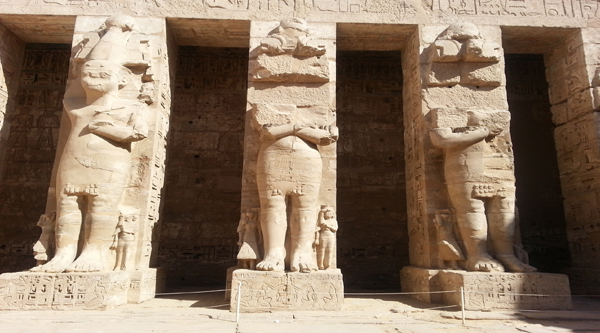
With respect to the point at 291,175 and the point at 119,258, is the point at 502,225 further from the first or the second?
the point at 119,258

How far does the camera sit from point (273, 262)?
15.6ft

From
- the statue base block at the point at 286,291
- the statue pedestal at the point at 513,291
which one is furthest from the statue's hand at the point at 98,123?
the statue pedestal at the point at 513,291

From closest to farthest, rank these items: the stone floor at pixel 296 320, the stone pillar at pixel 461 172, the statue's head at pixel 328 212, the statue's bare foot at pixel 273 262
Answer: the stone floor at pixel 296 320 < the statue's bare foot at pixel 273 262 < the stone pillar at pixel 461 172 < the statue's head at pixel 328 212

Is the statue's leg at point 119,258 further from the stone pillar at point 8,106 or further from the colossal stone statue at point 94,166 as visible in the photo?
the stone pillar at point 8,106

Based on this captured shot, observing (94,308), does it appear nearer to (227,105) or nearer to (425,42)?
(227,105)

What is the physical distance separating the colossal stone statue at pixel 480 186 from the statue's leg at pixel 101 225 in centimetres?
411

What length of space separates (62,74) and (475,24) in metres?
7.79

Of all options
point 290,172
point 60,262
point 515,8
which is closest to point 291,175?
point 290,172

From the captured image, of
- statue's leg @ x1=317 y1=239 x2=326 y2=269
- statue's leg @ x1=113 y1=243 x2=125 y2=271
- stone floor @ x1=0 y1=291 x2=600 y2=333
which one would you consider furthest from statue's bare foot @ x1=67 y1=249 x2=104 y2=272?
statue's leg @ x1=317 y1=239 x2=326 y2=269

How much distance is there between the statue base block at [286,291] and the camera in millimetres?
4570

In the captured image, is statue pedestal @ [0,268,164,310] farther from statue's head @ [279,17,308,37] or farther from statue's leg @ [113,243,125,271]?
statue's head @ [279,17,308,37]

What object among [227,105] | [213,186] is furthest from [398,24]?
[213,186]

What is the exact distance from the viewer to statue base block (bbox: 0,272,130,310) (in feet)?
14.4

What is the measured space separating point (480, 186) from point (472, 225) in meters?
0.50
